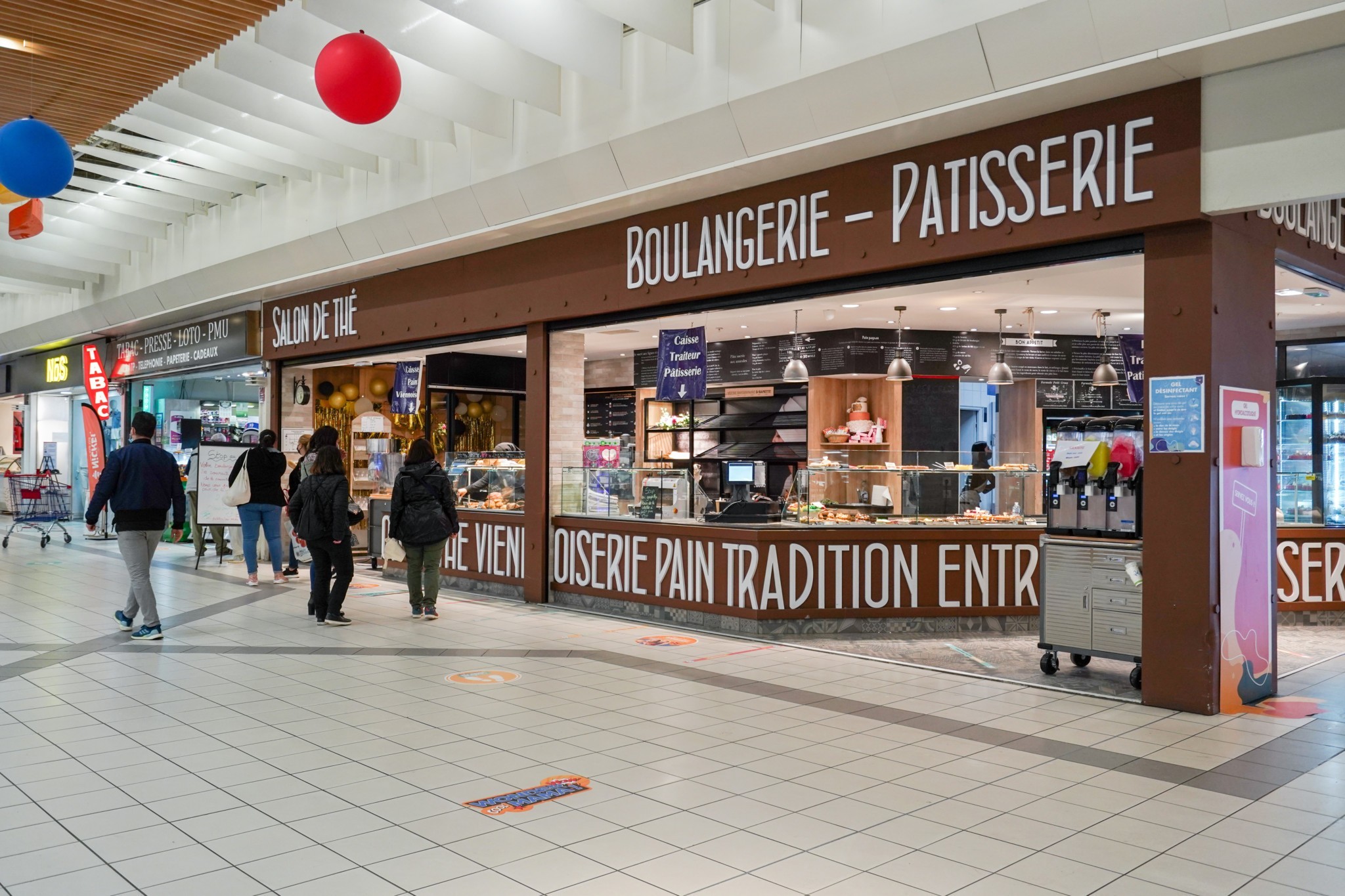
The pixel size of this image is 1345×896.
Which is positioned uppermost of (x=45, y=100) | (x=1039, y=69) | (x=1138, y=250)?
(x=45, y=100)

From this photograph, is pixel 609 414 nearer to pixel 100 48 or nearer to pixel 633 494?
pixel 633 494

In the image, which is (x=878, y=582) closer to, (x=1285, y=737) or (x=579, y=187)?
(x=1285, y=737)

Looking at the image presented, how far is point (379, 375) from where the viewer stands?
15.0 meters

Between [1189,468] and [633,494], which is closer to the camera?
[1189,468]

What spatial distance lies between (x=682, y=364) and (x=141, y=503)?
4.51 metres

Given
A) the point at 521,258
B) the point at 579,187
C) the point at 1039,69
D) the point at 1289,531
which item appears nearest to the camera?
the point at 1039,69

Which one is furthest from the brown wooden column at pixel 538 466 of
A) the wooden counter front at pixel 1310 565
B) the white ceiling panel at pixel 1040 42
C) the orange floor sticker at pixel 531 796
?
the wooden counter front at pixel 1310 565

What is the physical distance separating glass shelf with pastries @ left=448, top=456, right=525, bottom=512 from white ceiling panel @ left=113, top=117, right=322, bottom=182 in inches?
132

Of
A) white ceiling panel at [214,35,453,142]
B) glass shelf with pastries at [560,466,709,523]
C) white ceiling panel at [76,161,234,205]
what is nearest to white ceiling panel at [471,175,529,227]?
white ceiling panel at [214,35,453,142]

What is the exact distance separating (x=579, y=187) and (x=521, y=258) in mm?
1635

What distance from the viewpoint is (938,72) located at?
223 inches

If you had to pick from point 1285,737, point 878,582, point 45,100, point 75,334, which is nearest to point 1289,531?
point 878,582

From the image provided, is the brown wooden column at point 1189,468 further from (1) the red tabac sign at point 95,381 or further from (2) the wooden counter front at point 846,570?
(1) the red tabac sign at point 95,381

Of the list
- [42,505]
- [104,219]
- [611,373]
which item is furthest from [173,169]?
[42,505]
